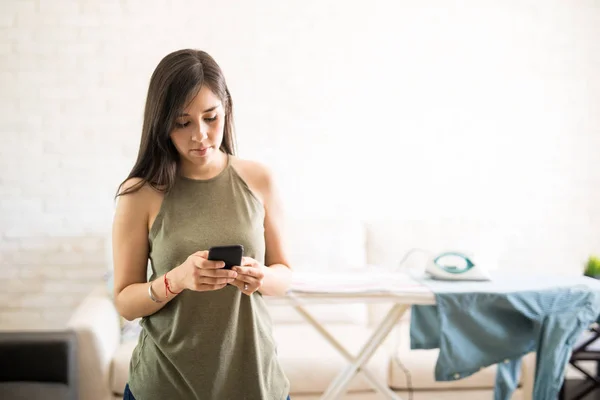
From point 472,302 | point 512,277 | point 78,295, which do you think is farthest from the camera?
point 78,295

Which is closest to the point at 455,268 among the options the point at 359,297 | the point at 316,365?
the point at 359,297

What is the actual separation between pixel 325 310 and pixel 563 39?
181cm

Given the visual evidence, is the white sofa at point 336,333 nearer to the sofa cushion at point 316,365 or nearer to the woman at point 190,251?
the sofa cushion at point 316,365


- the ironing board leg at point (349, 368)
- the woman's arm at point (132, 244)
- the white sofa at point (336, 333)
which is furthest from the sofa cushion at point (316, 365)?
the woman's arm at point (132, 244)

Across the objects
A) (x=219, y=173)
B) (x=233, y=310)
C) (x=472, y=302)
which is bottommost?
(x=472, y=302)

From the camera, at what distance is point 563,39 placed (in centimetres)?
360

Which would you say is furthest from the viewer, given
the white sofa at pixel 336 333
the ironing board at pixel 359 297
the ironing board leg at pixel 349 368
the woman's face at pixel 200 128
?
the white sofa at pixel 336 333

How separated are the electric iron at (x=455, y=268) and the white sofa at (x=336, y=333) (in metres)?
0.41

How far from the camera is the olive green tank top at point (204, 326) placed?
4.10ft

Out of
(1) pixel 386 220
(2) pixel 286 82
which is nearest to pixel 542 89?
(1) pixel 386 220

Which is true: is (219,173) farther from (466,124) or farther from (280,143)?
(466,124)

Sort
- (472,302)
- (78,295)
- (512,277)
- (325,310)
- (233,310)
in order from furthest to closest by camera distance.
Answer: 1. (78,295)
2. (325,310)
3. (512,277)
4. (472,302)
5. (233,310)

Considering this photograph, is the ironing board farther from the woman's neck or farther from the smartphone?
the smartphone

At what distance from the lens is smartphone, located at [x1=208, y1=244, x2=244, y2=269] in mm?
1166
